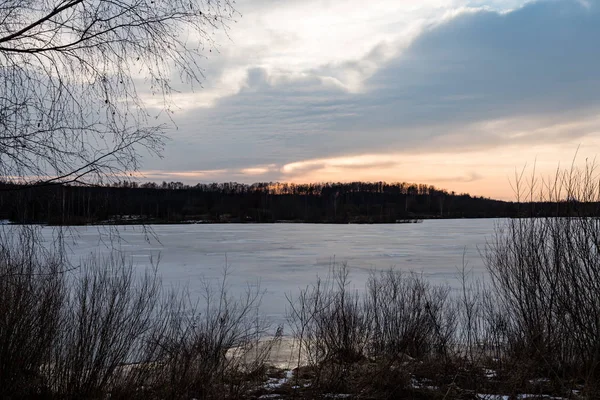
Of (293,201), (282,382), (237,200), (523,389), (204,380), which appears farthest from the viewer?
(293,201)

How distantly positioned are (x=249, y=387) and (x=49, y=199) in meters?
3.82

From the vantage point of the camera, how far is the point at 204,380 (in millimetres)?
5562

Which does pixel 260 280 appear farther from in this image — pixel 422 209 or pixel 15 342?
pixel 422 209

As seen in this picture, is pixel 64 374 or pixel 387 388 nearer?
pixel 64 374

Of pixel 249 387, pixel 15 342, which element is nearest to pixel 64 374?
pixel 15 342

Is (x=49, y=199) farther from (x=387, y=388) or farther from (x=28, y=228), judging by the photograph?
(x=387, y=388)

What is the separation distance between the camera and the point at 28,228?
11.8 ft

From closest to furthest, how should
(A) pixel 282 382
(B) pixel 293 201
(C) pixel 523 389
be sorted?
1. (C) pixel 523 389
2. (A) pixel 282 382
3. (B) pixel 293 201

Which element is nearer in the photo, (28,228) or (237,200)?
(28,228)

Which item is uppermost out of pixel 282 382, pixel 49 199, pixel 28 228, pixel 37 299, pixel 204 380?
pixel 49 199

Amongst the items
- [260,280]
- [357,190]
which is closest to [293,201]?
[357,190]

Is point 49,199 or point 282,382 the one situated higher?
point 49,199

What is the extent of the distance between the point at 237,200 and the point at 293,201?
45.3ft

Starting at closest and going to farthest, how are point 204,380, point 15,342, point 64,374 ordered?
point 15,342
point 64,374
point 204,380
